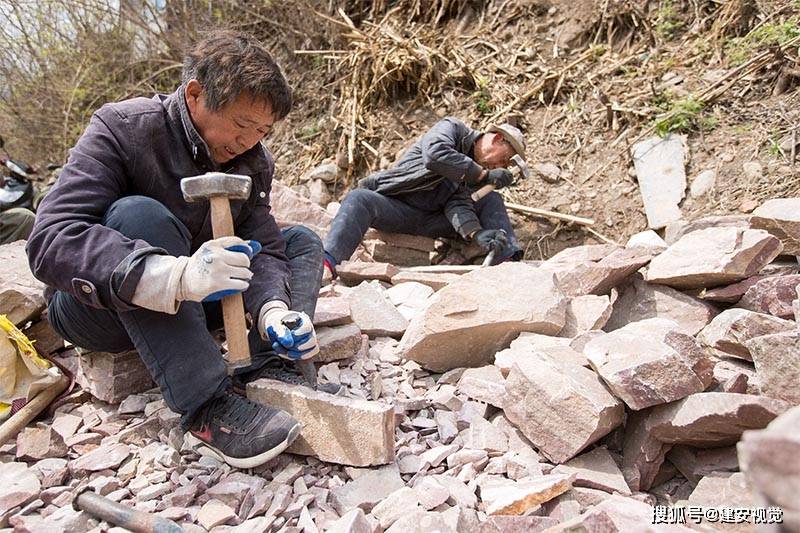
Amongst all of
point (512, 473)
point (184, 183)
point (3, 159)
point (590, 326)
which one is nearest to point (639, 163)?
point (590, 326)

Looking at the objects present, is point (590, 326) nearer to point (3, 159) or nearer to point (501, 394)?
point (501, 394)

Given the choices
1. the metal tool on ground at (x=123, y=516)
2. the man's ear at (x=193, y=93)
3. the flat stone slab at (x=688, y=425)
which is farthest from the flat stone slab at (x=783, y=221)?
the metal tool on ground at (x=123, y=516)

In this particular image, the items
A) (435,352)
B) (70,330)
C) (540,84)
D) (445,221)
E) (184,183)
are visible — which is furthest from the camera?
(540,84)

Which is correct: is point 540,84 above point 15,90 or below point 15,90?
below

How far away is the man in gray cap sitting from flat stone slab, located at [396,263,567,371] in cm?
160

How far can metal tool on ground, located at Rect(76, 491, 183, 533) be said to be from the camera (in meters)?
1.47

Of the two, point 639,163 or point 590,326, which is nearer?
point 590,326

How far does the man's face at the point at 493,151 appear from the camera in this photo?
424 centimetres

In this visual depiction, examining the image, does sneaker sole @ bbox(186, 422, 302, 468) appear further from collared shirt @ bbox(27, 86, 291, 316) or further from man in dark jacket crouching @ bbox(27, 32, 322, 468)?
collared shirt @ bbox(27, 86, 291, 316)

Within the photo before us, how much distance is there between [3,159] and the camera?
5410 mm

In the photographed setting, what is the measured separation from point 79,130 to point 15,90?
2.93 feet

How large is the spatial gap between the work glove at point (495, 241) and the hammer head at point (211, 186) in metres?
2.57

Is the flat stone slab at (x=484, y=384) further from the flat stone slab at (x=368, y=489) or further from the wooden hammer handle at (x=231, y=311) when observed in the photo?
the wooden hammer handle at (x=231, y=311)

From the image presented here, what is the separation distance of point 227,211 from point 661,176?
362cm
